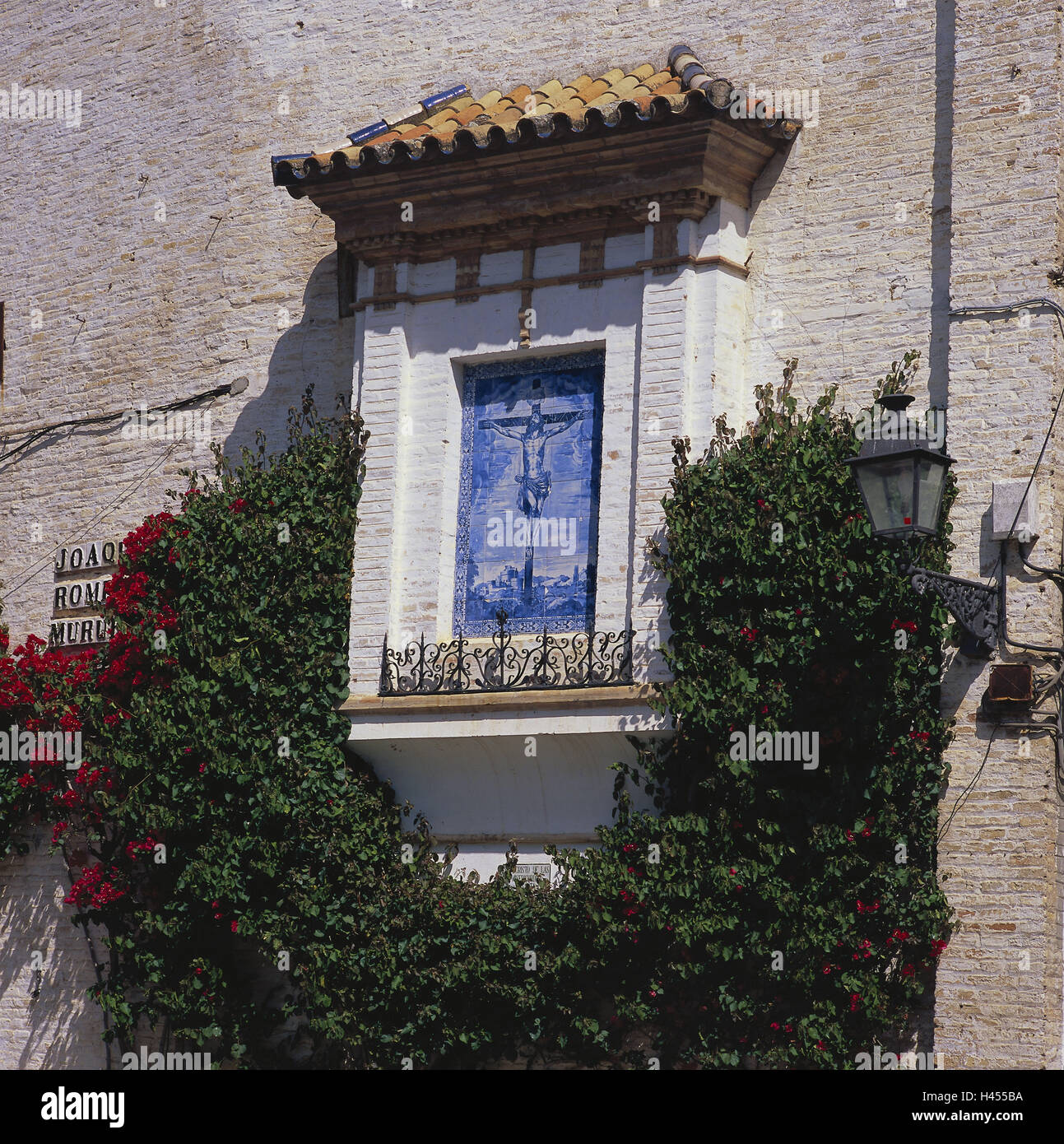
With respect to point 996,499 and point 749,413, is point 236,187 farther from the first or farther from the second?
point 996,499

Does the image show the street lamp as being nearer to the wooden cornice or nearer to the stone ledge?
the stone ledge

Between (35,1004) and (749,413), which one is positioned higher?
(749,413)

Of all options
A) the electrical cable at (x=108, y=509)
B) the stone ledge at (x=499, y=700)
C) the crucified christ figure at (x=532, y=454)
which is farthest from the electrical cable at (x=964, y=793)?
the electrical cable at (x=108, y=509)

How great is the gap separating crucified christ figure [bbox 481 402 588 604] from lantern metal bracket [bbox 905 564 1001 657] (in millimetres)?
2720

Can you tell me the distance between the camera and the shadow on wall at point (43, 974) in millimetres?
13727

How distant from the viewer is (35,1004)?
45.9 ft

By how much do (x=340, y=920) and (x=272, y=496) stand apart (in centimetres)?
281

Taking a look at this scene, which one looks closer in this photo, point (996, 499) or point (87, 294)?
point (996, 499)

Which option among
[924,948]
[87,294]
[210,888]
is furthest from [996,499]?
[87,294]

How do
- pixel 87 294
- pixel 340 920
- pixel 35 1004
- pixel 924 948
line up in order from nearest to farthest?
pixel 924 948
pixel 340 920
pixel 35 1004
pixel 87 294

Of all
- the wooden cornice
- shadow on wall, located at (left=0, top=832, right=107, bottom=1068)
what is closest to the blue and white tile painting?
the wooden cornice

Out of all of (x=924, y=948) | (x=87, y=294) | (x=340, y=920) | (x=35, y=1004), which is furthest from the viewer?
(x=87, y=294)

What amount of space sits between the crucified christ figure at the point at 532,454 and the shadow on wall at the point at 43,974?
4.73 m
